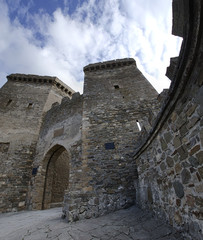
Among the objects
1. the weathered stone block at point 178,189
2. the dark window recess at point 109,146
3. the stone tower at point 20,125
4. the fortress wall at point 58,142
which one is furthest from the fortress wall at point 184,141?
the stone tower at point 20,125

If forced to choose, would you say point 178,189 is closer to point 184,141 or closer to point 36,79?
point 184,141

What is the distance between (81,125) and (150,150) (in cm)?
397

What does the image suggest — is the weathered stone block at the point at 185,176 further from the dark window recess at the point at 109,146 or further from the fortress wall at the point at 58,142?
the fortress wall at the point at 58,142

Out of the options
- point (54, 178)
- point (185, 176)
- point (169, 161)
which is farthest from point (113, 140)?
point (54, 178)

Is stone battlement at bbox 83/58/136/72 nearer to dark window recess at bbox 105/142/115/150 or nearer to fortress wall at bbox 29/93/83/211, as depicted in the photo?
fortress wall at bbox 29/93/83/211

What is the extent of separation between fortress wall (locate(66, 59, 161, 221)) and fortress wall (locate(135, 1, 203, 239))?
4.04ft

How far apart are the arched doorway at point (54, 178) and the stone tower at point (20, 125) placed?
3.58 feet

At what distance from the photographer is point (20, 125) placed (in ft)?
29.8

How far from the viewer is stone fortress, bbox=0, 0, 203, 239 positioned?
5.69 ft

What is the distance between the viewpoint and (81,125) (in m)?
6.54

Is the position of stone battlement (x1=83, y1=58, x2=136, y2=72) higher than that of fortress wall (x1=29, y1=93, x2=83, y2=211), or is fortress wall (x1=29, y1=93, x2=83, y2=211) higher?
stone battlement (x1=83, y1=58, x2=136, y2=72)

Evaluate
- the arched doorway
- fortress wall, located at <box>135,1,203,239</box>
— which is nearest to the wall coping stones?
fortress wall, located at <box>135,1,203,239</box>

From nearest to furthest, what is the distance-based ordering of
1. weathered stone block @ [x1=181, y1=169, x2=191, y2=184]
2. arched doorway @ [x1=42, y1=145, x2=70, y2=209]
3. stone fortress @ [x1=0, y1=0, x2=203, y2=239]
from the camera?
stone fortress @ [x1=0, y1=0, x2=203, y2=239], weathered stone block @ [x1=181, y1=169, x2=191, y2=184], arched doorway @ [x1=42, y1=145, x2=70, y2=209]

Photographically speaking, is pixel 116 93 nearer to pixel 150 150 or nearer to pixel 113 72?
pixel 113 72
